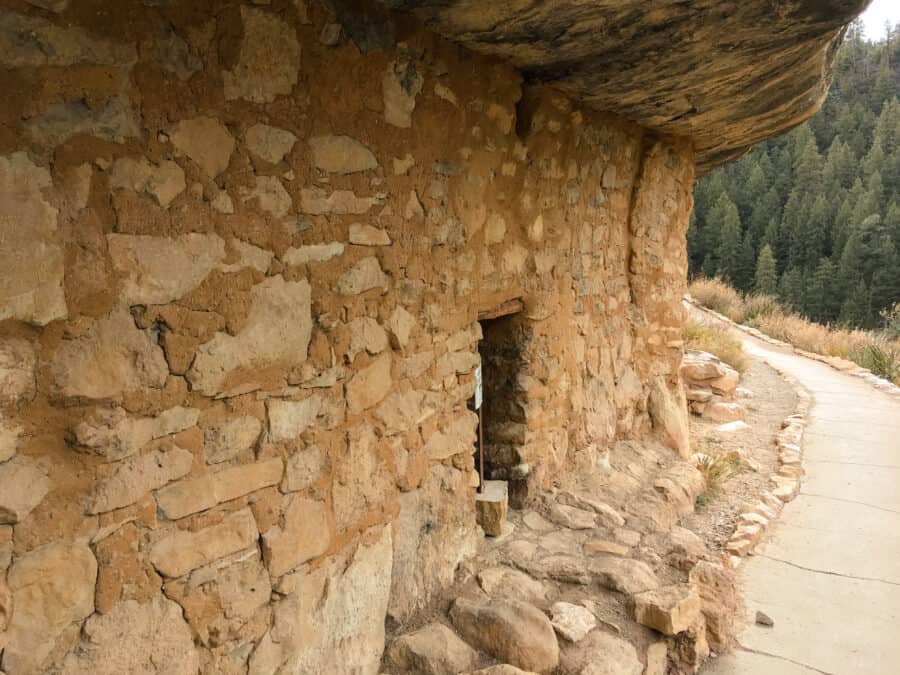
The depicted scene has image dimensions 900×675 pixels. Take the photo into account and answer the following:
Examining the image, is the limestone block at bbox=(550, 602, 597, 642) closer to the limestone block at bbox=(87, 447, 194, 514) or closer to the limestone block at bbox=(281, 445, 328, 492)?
the limestone block at bbox=(281, 445, 328, 492)

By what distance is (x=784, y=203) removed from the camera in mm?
33062

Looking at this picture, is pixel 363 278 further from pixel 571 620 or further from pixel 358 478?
pixel 571 620

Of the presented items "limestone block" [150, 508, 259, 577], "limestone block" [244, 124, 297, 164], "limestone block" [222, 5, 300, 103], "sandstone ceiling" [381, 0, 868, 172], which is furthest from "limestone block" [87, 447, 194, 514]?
"sandstone ceiling" [381, 0, 868, 172]

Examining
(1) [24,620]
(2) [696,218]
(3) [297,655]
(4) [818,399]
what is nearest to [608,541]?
(3) [297,655]

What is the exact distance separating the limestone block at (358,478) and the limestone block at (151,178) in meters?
0.83

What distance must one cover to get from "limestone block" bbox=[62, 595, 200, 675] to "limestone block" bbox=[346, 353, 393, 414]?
70 centimetres

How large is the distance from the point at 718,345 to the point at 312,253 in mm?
7210

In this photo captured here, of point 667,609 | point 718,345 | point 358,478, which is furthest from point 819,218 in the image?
point 358,478

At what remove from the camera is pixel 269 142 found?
1.59 metres

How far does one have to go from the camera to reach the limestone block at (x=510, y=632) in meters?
2.08

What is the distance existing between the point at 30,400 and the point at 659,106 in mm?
2780

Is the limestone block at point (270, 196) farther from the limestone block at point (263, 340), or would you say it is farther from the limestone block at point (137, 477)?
the limestone block at point (137, 477)

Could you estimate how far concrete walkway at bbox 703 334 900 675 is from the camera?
2.69 metres

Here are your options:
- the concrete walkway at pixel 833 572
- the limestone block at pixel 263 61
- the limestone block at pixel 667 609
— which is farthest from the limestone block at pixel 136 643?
the concrete walkway at pixel 833 572
